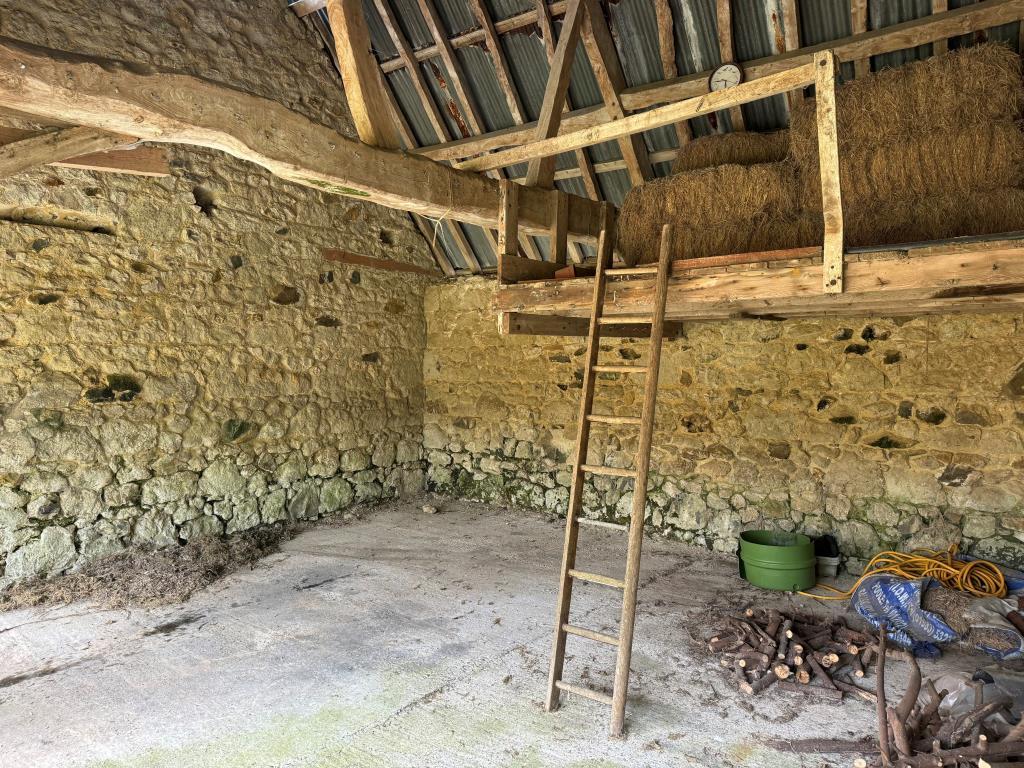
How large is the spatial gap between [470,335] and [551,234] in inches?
121

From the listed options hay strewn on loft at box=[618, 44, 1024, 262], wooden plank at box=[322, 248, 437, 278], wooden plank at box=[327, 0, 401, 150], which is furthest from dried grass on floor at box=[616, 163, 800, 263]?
wooden plank at box=[322, 248, 437, 278]

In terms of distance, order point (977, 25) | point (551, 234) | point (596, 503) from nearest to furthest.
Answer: point (977, 25)
point (551, 234)
point (596, 503)

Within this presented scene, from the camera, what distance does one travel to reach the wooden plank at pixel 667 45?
454 centimetres

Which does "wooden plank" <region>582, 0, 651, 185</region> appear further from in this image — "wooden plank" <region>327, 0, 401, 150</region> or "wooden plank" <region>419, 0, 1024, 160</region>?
"wooden plank" <region>327, 0, 401, 150</region>

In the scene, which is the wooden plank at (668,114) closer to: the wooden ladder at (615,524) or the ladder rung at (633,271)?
the wooden ladder at (615,524)

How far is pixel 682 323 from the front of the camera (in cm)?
581

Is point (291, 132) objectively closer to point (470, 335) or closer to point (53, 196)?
point (53, 196)

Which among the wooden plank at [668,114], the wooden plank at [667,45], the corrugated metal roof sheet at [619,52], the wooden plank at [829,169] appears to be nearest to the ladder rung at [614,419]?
the wooden plank at [829,169]

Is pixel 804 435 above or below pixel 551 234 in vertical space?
below

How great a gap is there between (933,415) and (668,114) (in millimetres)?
3053

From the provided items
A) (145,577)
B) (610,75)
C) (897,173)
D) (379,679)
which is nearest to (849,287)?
(897,173)

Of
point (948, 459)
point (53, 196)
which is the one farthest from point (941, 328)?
point (53, 196)

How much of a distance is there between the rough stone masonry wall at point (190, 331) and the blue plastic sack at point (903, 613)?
480 cm

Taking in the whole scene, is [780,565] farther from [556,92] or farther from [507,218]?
[556,92]
